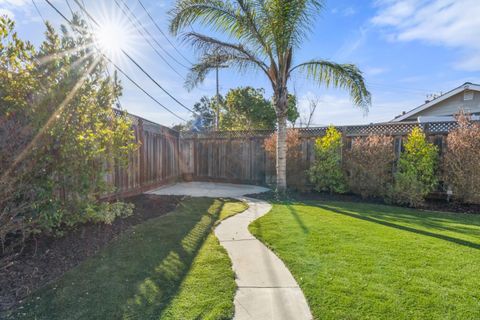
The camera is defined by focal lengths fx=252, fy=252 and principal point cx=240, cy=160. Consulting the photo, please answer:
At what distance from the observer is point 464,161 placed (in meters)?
5.54

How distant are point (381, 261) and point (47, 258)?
150 inches

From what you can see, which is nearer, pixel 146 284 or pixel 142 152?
pixel 146 284

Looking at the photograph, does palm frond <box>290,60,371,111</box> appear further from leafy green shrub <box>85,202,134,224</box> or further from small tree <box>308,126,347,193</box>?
leafy green shrub <box>85,202,134,224</box>

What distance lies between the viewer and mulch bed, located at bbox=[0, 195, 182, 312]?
2316 mm

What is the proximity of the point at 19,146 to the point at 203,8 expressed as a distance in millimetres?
6000

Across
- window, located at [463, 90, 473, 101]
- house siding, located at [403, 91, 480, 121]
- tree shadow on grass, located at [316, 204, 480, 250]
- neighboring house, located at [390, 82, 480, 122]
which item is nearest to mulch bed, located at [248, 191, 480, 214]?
tree shadow on grass, located at [316, 204, 480, 250]

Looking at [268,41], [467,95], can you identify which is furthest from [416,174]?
[467,95]

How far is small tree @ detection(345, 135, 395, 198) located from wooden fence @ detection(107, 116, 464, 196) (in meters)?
0.66

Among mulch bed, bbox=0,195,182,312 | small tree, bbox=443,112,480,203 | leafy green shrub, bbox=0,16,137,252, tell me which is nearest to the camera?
mulch bed, bbox=0,195,182,312

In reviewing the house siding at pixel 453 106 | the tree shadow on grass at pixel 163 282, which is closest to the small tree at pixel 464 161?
the tree shadow on grass at pixel 163 282

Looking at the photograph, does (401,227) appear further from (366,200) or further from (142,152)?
(142,152)

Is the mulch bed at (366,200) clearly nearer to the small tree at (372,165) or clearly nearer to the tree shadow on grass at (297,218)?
the small tree at (372,165)

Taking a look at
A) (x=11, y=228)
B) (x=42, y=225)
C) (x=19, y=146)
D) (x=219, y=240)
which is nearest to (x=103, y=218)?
(x=42, y=225)

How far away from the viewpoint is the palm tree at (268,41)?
20.8ft
